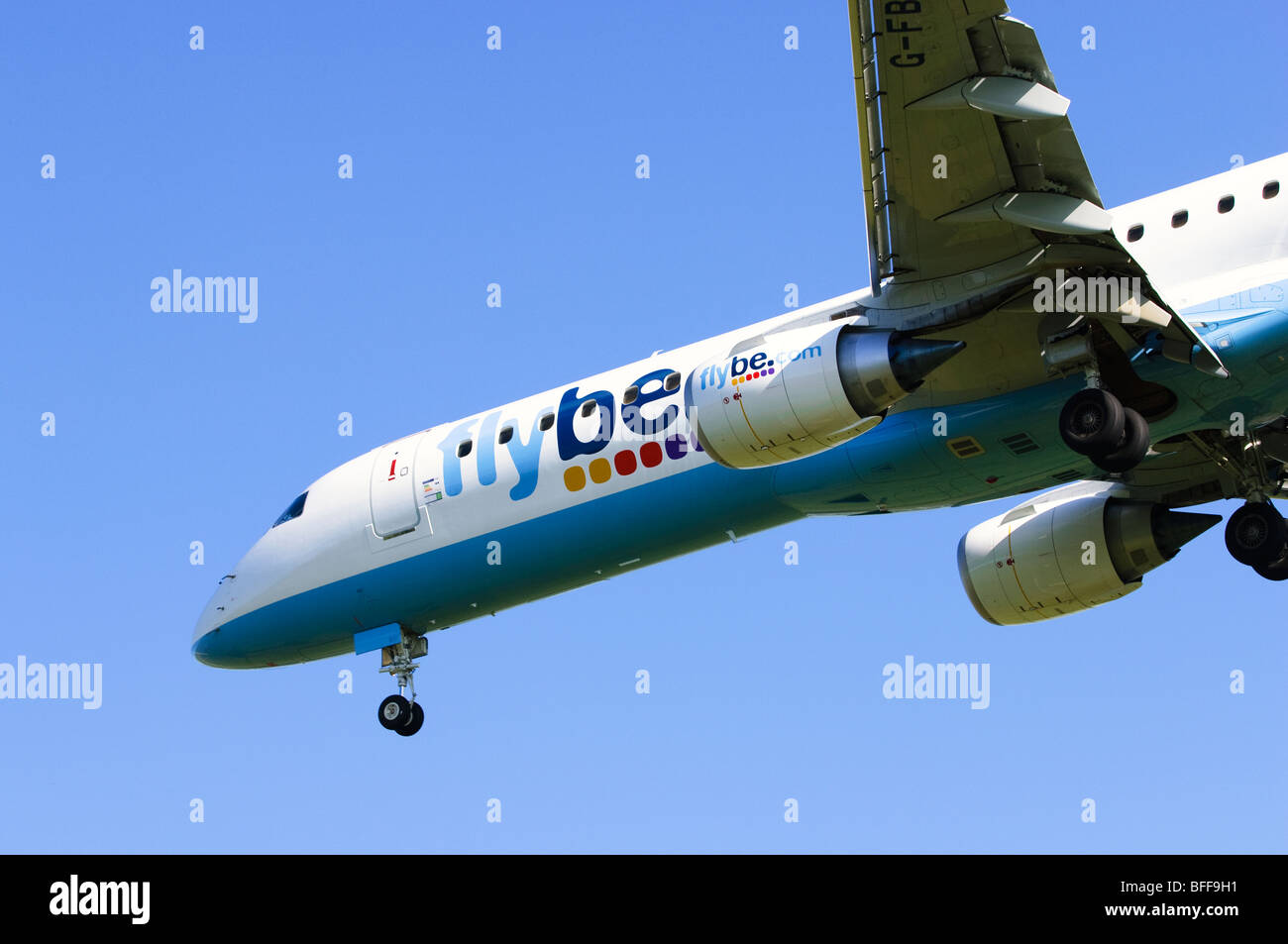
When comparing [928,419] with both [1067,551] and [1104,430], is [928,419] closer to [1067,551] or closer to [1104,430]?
[1104,430]

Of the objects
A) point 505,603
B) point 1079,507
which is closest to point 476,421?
point 505,603

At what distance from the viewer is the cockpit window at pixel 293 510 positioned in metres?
24.7

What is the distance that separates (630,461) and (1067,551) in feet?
19.0

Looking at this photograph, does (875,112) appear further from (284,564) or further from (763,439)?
(284,564)

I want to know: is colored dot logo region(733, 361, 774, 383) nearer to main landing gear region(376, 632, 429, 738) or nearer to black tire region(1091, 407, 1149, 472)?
black tire region(1091, 407, 1149, 472)

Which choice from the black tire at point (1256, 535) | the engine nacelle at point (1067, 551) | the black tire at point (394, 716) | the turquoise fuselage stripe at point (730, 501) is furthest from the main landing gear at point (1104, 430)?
the black tire at point (394, 716)

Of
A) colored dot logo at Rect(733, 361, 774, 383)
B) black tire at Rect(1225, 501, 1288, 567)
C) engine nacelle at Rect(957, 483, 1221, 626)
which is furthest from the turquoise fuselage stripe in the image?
colored dot logo at Rect(733, 361, 774, 383)

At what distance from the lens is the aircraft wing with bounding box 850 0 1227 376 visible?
1652cm

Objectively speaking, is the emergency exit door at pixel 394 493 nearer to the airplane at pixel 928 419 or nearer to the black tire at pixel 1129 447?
the airplane at pixel 928 419

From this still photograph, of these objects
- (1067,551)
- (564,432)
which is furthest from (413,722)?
(1067,551)

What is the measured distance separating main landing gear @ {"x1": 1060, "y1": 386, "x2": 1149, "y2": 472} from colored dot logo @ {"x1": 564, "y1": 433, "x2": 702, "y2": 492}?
15.6ft

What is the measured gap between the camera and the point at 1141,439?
1844cm

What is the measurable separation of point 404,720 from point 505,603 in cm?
210

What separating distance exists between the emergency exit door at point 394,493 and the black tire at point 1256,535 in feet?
34.2
